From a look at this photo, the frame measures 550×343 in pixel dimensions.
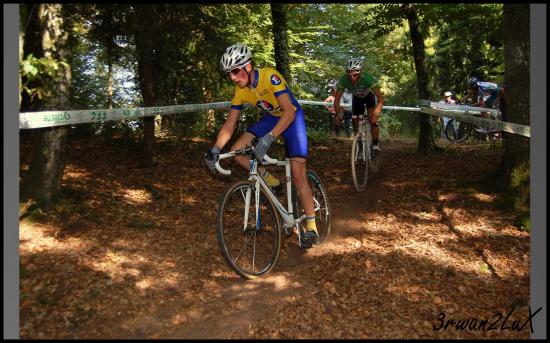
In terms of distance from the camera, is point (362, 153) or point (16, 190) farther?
point (362, 153)

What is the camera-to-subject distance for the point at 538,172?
498 centimetres

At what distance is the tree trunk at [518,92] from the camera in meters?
6.91

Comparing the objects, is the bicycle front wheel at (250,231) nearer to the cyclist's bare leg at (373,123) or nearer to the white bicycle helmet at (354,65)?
the white bicycle helmet at (354,65)

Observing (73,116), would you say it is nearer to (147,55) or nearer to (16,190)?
(16,190)

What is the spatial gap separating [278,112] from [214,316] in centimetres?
290

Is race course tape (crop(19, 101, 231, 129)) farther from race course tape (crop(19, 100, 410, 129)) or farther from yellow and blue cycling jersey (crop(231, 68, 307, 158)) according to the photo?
yellow and blue cycling jersey (crop(231, 68, 307, 158))

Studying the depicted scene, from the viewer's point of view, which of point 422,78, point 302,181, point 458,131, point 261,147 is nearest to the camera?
point 261,147

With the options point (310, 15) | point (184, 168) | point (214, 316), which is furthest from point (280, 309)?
point (310, 15)

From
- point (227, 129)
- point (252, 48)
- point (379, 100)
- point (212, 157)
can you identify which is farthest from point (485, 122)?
point (252, 48)

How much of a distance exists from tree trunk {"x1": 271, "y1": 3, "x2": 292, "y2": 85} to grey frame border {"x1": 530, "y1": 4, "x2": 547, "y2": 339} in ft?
23.7

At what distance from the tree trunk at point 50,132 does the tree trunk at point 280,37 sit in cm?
675

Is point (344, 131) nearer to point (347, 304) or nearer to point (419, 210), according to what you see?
point (419, 210)

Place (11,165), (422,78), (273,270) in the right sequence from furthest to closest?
(422,78) < (273,270) < (11,165)

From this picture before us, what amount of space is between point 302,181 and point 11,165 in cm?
353
